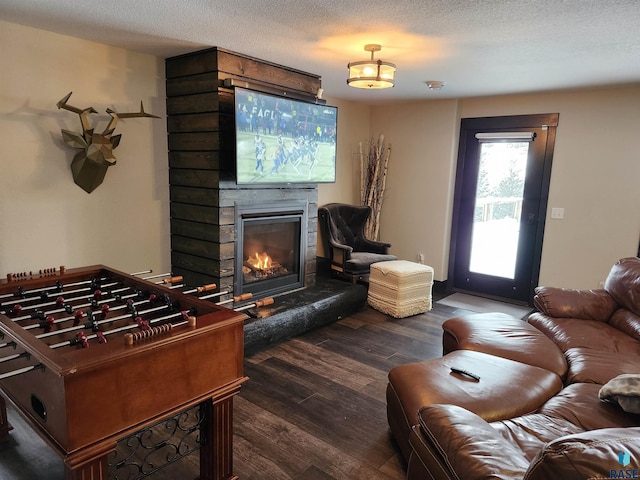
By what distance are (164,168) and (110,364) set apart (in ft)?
8.94

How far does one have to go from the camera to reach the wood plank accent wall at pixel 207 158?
137 inches

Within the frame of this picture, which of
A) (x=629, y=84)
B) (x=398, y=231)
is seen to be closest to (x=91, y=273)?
(x=398, y=231)

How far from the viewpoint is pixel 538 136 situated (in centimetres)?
483

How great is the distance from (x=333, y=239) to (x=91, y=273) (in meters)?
3.06


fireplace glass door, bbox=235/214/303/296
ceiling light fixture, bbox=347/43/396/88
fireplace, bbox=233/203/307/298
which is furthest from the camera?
fireplace glass door, bbox=235/214/303/296

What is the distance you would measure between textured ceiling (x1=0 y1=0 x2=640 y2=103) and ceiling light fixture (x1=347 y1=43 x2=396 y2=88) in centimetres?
14

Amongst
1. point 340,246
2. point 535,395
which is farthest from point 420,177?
point 535,395

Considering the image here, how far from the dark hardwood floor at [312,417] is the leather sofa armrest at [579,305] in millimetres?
978

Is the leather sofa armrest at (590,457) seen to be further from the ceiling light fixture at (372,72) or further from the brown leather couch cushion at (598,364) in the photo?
the ceiling light fixture at (372,72)

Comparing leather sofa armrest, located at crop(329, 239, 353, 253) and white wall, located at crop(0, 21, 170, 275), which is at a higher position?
white wall, located at crop(0, 21, 170, 275)

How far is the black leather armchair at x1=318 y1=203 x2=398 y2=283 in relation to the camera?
4883 millimetres

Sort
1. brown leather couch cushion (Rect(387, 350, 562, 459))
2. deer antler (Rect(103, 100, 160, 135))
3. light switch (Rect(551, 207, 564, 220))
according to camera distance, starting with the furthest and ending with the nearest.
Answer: light switch (Rect(551, 207, 564, 220))
deer antler (Rect(103, 100, 160, 135))
brown leather couch cushion (Rect(387, 350, 562, 459))

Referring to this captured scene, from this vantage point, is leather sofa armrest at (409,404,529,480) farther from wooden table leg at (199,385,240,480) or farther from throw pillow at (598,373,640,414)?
wooden table leg at (199,385,240,480)

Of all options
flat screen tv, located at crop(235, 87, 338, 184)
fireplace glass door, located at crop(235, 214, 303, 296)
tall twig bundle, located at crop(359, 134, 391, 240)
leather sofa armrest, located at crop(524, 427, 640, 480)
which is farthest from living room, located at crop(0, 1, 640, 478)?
leather sofa armrest, located at crop(524, 427, 640, 480)
